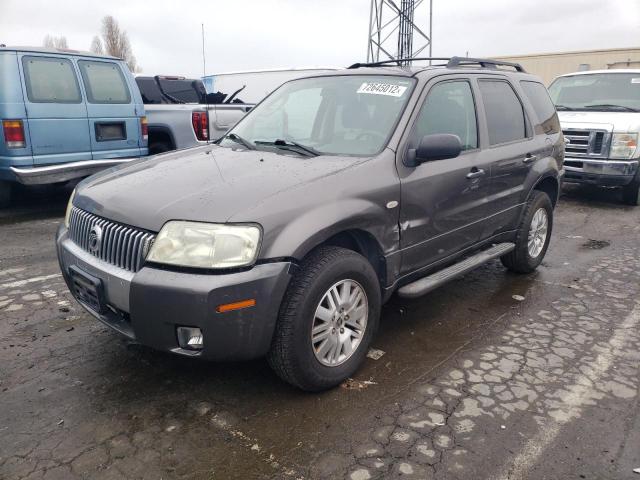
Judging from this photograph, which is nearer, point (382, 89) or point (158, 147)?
point (382, 89)

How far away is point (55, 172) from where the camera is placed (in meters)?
6.50

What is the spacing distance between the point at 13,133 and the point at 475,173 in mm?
5386

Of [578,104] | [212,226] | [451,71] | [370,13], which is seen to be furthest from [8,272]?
[370,13]

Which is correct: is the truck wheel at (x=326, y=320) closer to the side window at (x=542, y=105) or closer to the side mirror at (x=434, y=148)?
the side mirror at (x=434, y=148)

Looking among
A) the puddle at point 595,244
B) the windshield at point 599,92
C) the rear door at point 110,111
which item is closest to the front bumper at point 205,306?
the puddle at point 595,244

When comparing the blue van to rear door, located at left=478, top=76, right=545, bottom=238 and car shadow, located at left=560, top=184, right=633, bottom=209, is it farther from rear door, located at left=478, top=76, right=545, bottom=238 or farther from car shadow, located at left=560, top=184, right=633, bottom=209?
car shadow, located at left=560, top=184, right=633, bottom=209

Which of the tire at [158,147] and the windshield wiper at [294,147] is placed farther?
the tire at [158,147]

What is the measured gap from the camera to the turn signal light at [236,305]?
2.38m

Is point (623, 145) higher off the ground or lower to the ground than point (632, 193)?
higher

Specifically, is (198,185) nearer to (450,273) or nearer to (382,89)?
(382,89)

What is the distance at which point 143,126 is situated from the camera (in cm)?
757

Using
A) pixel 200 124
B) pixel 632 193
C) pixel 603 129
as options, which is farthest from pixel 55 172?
pixel 632 193

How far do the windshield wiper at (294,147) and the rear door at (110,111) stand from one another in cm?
429

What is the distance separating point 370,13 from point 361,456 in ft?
78.2
